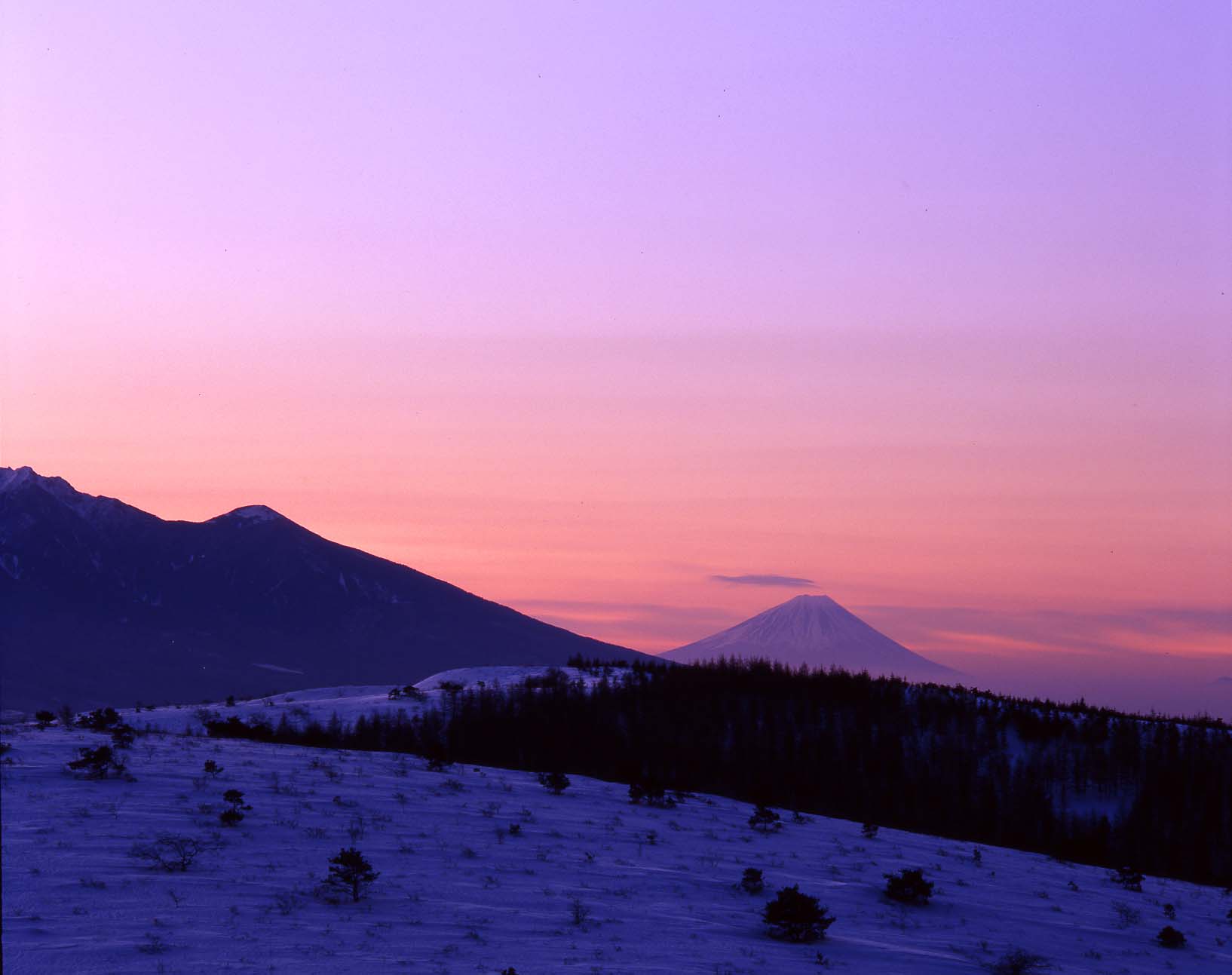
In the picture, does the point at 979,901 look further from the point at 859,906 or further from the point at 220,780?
the point at 220,780

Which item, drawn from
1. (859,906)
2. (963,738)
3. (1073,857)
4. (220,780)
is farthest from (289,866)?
(963,738)

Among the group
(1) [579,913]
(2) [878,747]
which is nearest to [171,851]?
(1) [579,913]

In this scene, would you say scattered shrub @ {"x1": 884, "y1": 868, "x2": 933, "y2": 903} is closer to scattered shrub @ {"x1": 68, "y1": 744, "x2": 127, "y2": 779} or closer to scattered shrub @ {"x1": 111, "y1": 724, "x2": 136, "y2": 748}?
scattered shrub @ {"x1": 68, "y1": 744, "x2": 127, "y2": 779}

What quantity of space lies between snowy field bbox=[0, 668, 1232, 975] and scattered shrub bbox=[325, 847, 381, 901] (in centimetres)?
25

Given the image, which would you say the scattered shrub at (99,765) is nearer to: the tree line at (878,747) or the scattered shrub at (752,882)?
the scattered shrub at (752,882)

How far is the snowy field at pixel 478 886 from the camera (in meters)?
15.4

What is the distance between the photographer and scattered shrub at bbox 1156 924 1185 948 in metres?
19.7

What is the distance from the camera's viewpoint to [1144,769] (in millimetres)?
47719

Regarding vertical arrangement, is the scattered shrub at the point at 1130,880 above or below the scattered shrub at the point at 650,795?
below

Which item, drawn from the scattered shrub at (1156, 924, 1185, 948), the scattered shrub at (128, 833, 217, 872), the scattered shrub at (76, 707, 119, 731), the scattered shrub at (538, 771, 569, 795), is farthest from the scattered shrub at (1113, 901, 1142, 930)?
the scattered shrub at (76, 707, 119, 731)

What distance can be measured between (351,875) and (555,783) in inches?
391

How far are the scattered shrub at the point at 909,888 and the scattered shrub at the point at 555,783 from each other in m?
7.97

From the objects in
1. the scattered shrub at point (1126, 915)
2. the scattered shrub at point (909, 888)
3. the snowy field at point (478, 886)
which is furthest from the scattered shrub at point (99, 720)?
the scattered shrub at point (1126, 915)

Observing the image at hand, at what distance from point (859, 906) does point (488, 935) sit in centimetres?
636
